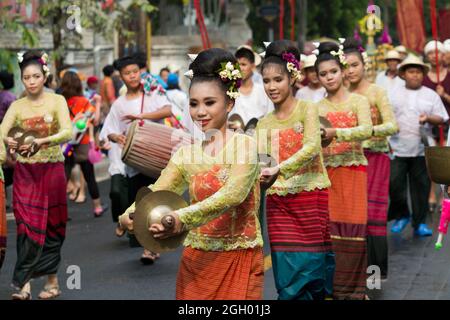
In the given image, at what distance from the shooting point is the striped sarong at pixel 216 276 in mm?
6277

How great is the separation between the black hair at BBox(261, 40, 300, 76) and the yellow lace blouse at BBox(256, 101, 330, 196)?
322mm

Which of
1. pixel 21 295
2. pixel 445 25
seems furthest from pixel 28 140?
pixel 445 25

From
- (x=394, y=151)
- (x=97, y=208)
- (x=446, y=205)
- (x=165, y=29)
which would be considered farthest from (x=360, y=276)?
(x=165, y=29)

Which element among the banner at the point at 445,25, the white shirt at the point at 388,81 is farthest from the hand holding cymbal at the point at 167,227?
the banner at the point at 445,25

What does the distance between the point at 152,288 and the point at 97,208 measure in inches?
199

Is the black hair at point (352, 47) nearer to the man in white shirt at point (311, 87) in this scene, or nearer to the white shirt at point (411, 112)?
the man in white shirt at point (311, 87)

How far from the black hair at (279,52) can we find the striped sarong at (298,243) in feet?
2.82

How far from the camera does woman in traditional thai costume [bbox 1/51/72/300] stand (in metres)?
9.55

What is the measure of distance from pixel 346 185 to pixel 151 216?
3960 millimetres

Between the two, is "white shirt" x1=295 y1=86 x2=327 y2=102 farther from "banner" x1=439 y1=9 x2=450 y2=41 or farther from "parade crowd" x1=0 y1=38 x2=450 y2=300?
"banner" x1=439 y1=9 x2=450 y2=41

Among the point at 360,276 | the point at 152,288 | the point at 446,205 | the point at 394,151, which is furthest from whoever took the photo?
the point at 394,151

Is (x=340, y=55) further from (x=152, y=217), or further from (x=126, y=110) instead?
(x=152, y=217)

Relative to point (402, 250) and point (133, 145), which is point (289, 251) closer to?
point (133, 145)

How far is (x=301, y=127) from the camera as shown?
815cm
